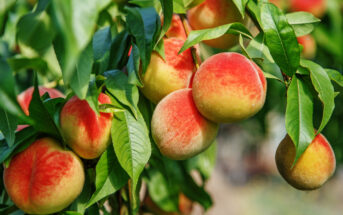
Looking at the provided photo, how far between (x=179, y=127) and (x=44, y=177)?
0.20 metres

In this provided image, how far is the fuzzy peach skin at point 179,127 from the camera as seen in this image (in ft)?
2.12

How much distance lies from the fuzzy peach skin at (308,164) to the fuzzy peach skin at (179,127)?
0.12 m

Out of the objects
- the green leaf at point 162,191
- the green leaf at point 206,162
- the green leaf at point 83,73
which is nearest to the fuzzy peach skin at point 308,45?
the green leaf at point 206,162

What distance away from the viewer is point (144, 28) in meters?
0.63

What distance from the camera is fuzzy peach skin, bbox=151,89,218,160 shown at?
646 mm

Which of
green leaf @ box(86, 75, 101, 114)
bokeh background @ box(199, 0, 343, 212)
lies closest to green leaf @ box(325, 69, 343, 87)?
green leaf @ box(86, 75, 101, 114)

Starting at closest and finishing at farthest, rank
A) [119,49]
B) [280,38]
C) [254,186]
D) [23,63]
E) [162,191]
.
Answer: [23,63] < [280,38] < [119,49] < [162,191] < [254,186]

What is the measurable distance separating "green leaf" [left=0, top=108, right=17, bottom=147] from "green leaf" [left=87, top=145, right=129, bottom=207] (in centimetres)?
12

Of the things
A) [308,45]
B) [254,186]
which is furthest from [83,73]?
[254,186]

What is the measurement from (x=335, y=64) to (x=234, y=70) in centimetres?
101

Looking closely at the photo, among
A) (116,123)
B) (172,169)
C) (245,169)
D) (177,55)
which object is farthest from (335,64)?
(245,169)

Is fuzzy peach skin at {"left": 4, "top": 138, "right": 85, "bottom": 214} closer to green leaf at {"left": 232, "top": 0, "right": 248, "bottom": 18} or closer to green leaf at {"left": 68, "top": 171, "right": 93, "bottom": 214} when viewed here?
green leaf at {"left": 68, "top": 171, "right": 93, "bottom": 214}

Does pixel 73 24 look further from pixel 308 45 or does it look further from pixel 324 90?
pixel 308 45

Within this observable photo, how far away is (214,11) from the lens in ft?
2.39
